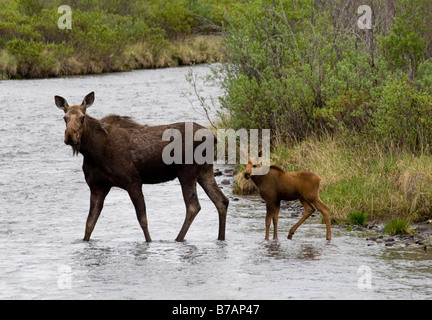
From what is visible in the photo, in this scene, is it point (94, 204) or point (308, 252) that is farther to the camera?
point (94, 204)

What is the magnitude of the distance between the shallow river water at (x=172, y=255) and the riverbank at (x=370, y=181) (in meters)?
0.60

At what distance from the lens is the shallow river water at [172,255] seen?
902cm

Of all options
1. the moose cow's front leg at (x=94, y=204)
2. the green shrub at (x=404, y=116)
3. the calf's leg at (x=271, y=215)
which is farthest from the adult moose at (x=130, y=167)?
the green shrub at (x=404, y=116)

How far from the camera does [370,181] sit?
43.4 feet

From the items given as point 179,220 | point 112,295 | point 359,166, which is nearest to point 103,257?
point 112,295

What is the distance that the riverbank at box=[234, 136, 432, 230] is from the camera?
12.5 meters

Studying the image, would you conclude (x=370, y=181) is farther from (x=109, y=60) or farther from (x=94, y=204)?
(x=109, y=60)

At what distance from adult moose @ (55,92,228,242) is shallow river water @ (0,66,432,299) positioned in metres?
0.51

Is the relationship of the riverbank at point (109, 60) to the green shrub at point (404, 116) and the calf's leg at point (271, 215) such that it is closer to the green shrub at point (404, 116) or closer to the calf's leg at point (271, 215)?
the green shrub at point (404, 116)

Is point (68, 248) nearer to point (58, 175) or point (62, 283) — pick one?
point (62, 283)

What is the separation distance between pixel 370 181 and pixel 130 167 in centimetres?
398

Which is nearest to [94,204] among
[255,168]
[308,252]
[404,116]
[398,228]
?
[255,168]

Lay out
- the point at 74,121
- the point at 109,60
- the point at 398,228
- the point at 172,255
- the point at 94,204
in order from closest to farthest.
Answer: the point at 172,255 < the point at 74,121 < the point at 94,204 < the point at 398,228 < the point at 109,60

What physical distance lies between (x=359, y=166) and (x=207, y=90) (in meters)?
22.6
